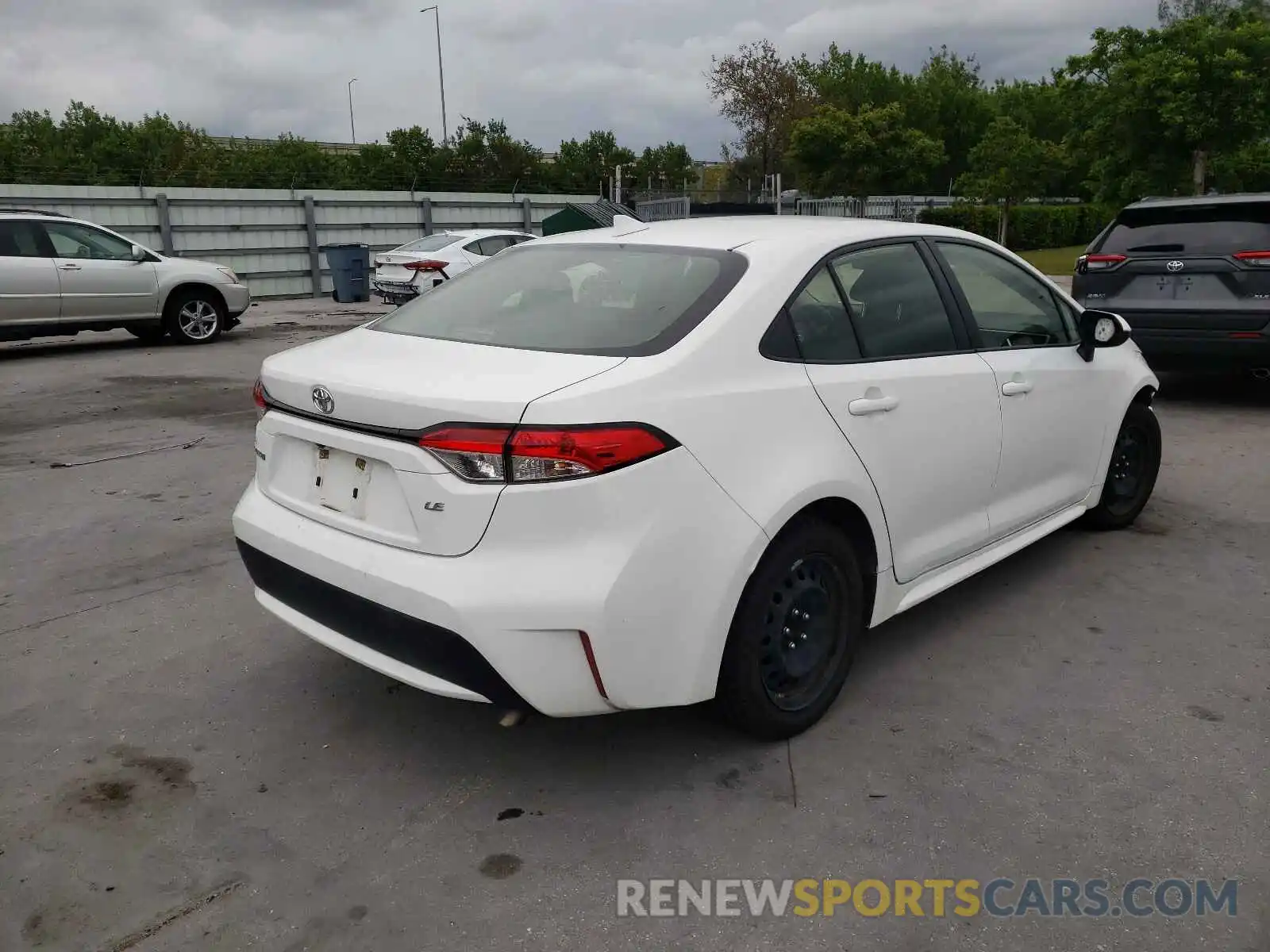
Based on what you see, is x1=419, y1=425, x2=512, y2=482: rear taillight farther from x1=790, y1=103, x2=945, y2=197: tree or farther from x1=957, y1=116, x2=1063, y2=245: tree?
x1=790, y1=103, x2=945, y2=197: tree

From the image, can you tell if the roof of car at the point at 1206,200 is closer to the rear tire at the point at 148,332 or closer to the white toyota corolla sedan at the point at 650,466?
the white toyota corolla sedan at the point at 650,466

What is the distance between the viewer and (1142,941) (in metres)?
2.33

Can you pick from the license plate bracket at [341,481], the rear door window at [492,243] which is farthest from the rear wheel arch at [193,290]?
the license plate bracket at [341,481]

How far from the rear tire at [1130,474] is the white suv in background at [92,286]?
1139 centimetres

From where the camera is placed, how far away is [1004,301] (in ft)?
14.1

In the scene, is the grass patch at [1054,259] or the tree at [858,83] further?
the tree at [858,83]

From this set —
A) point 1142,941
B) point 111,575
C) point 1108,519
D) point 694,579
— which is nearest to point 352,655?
point 694,579

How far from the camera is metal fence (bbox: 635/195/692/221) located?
26.5 m

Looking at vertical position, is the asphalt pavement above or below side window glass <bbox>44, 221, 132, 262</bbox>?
below

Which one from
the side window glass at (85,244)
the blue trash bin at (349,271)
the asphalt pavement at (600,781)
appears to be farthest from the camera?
the blue trash bin at (349,271)

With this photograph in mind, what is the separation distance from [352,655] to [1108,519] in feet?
12.7

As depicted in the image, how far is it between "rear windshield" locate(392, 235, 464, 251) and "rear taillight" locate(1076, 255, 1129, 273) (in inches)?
437

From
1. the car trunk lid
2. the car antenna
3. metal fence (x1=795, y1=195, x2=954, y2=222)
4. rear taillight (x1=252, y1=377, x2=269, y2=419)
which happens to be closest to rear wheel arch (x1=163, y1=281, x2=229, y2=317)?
the car antenna

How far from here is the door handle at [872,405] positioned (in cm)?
318
